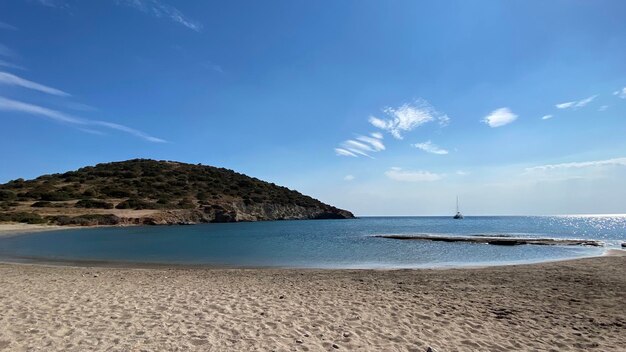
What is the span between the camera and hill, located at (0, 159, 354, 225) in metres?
84.2

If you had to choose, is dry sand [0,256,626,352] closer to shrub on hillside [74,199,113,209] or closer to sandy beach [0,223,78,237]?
sandy beach [0,223,78,237]

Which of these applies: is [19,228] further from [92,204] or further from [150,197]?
[150,197]

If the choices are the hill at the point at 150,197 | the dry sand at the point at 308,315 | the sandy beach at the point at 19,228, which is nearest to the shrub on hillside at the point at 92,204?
the hill at the point at 150,197

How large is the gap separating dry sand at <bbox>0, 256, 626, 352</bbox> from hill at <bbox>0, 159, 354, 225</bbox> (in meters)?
73.4

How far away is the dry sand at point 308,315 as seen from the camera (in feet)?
27.0

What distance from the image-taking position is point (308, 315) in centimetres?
1055

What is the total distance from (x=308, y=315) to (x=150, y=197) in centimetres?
10731

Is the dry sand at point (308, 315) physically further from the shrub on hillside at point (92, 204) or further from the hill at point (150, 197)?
the shrub on hillside at point (92, 204)

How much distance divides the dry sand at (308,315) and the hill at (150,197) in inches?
2891

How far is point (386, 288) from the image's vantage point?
15.6 m

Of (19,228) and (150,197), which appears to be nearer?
(19,228)

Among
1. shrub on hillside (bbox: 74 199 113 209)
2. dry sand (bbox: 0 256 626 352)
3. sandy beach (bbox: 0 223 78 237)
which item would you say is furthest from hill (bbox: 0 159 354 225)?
dry sand (bbox: 0 256 626 352)

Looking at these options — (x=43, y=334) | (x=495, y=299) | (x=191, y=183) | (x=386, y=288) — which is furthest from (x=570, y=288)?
(x=191, y=183)

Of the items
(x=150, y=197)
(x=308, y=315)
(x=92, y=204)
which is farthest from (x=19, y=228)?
(x=308, y=315)
